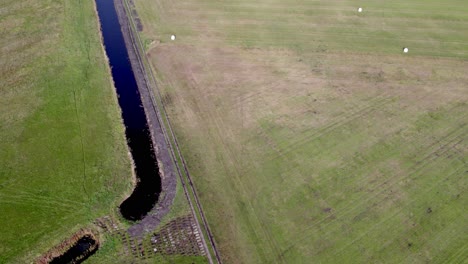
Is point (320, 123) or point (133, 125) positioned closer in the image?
point (133, 125)

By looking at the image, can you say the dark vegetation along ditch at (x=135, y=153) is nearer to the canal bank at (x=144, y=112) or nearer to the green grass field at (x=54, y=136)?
the canal bank at (x=144, y=112)

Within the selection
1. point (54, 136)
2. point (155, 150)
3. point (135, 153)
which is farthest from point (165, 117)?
point (54, 136)

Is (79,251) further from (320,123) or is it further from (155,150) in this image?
(320,123)

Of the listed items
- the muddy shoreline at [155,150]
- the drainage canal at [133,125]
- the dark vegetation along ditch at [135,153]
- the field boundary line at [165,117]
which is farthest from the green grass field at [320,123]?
the drainage canal at [133,125]

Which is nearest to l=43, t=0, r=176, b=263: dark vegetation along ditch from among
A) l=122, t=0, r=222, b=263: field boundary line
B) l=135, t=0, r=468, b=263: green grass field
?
l=122, t=0, r=222, b=263: field boundary line

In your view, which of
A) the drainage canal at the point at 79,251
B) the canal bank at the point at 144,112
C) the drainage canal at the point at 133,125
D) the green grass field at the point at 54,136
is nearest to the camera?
the drainage canal at the point at 79,251

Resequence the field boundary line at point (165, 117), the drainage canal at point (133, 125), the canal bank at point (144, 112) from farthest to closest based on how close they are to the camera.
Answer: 1. the drainage canal at point (133, 125)
2. the canal bank at point (144, 112)
3. the field boundary line at point (165, 117)

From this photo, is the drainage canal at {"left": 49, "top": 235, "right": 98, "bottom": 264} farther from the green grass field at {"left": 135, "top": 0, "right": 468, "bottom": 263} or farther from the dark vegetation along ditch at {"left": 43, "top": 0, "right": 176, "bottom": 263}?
the green grass field at {"left": 135, "top": 0, "right": 468, "bottom": 263}
